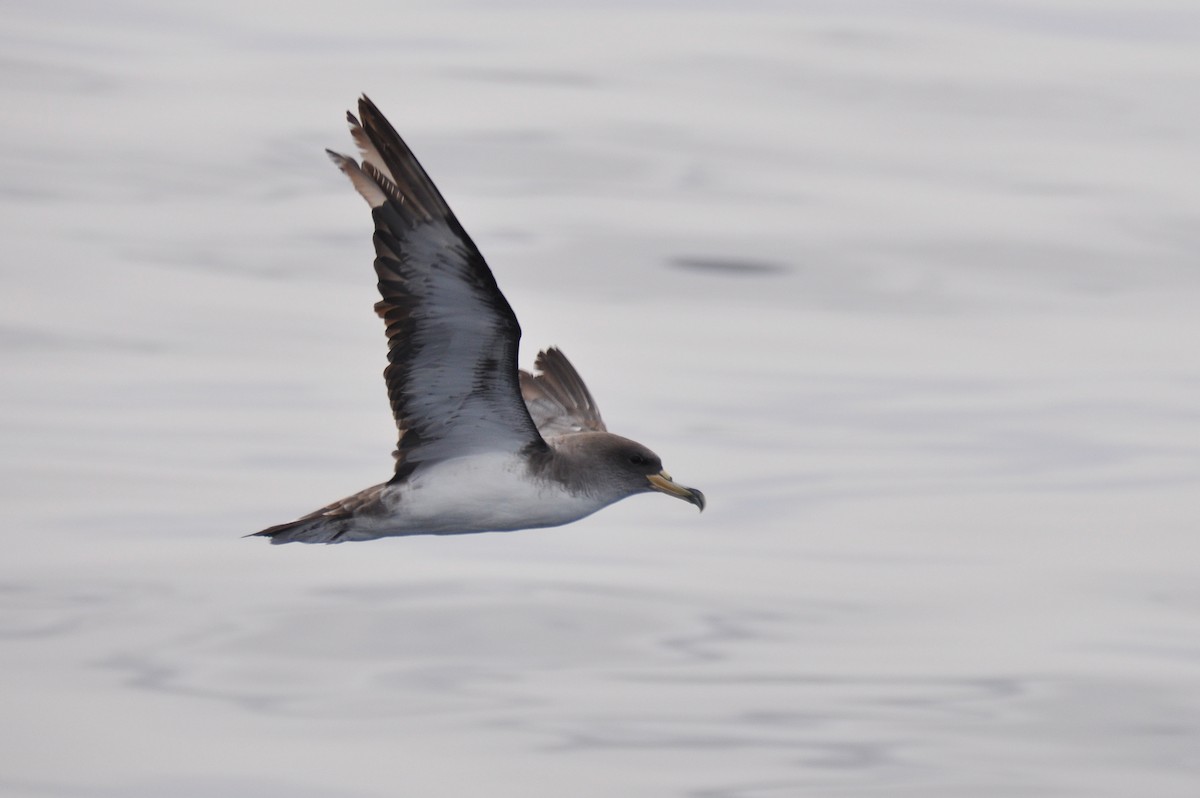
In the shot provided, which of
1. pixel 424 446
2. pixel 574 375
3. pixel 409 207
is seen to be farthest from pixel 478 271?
pixel 574 375

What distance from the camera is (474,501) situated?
12117 millimetres

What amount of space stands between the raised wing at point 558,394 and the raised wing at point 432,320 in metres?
2.50

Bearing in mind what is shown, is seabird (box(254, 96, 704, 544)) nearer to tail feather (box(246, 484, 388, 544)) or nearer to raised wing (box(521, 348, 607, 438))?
tail feather (box(246, 484, 388, 544))

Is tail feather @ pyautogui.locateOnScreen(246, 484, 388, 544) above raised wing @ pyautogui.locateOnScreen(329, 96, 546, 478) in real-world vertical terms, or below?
below

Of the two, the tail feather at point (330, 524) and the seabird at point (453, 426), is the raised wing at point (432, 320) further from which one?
the tail feather at point (330, 524)

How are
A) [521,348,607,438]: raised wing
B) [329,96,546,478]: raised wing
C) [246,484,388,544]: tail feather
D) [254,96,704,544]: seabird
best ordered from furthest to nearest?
1. [521,348,607,438]: raised wing
2. [246,484,388,544]: tail feather
3. [254,96,704,544]: seabird
4. [329,96,546,478]: raised wing

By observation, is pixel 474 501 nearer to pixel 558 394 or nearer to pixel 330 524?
pixel 330 524

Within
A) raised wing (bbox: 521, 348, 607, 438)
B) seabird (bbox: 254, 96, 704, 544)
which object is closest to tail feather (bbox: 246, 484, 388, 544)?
seabird (bbox: 254, 96, 704, 544)

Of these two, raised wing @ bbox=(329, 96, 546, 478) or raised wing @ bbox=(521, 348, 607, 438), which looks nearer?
raised wing @ bbox=(329, 96, 546, 478)

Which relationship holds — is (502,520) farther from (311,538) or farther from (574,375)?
(574,375)

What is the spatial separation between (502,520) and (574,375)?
10.2 ft

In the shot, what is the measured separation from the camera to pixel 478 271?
36.8ft

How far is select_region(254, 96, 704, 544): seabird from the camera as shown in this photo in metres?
11.2

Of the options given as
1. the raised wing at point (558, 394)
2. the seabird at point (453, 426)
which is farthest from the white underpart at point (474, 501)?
the raised wing at point (558, 394)
